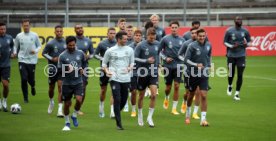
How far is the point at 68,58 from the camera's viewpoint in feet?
49.9

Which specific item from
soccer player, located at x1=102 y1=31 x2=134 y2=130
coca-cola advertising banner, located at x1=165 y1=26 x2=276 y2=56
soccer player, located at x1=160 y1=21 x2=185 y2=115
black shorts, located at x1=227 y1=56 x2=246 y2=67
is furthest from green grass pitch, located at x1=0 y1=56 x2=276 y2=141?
coca-cola advertising banner, located at x1=165 y1=26 x2=276 y2=56

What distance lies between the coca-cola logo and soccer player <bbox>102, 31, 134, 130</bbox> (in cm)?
2527

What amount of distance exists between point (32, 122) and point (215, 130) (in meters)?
4.69

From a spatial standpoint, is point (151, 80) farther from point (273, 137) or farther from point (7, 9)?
point (7, 9)

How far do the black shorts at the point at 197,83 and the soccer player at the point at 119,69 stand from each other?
1.72 meters

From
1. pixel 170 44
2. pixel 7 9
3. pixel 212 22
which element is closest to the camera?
pixel 170 44

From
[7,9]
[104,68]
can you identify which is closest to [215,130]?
[104,68]

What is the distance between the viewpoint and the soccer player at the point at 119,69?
→ 15.1 m

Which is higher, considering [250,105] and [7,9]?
[7,9]

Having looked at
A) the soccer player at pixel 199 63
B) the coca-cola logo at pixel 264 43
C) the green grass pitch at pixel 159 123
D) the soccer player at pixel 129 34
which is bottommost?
the green grass pitch at pixel 159 123

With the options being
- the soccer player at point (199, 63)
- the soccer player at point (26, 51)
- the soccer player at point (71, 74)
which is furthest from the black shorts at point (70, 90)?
the soccer player at point (26, 51)

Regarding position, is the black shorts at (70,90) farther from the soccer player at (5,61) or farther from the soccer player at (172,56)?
the soccer player at (172,56)

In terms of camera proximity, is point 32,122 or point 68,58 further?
point 32,122

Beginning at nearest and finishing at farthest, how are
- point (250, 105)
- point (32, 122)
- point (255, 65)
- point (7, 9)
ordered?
1. point (32, 122)
2. point (250, 105)
3. point (255, 65)
4. point (7, 9)
